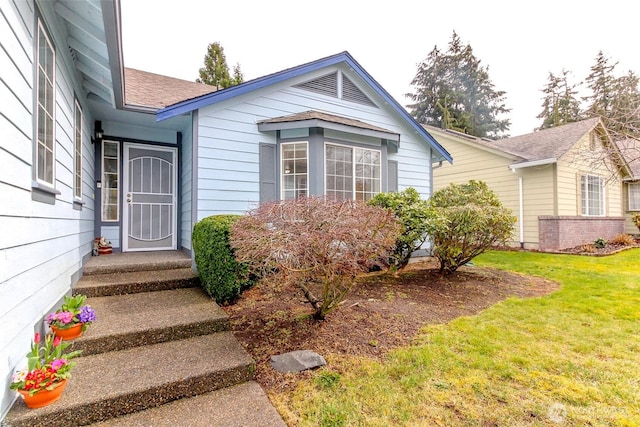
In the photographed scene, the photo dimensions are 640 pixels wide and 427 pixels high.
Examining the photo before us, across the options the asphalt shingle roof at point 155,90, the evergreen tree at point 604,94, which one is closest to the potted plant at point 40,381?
the asphalt shingle roof at point 155,90

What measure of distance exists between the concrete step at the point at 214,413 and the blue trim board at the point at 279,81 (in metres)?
4.53

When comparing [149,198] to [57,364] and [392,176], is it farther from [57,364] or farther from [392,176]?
[392,176]

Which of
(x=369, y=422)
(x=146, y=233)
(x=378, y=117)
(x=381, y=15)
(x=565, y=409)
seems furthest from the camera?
(x=381, y=15)

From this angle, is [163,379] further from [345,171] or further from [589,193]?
[589,193]

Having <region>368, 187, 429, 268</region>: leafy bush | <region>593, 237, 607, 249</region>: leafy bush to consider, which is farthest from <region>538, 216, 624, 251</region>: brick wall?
<region>368, 187, 429, 268</region>: leafy bush

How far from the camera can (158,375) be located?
2523 mm

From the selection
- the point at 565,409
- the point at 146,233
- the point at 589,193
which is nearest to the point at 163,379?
the point at 565,409

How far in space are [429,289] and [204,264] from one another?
4.13m

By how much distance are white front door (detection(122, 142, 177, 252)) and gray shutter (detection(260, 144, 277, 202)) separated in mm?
2110

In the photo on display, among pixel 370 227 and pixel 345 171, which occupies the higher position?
pixel 345 171

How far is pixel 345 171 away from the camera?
6.68 metres

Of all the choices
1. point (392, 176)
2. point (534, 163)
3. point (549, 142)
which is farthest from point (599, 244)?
point (392, 176)

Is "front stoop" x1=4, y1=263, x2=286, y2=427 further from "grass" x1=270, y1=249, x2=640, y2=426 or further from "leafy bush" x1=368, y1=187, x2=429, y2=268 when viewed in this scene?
"leafy bush" x1=368, y1=187, x2=429, y2=268

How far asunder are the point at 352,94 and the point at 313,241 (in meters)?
5.73
